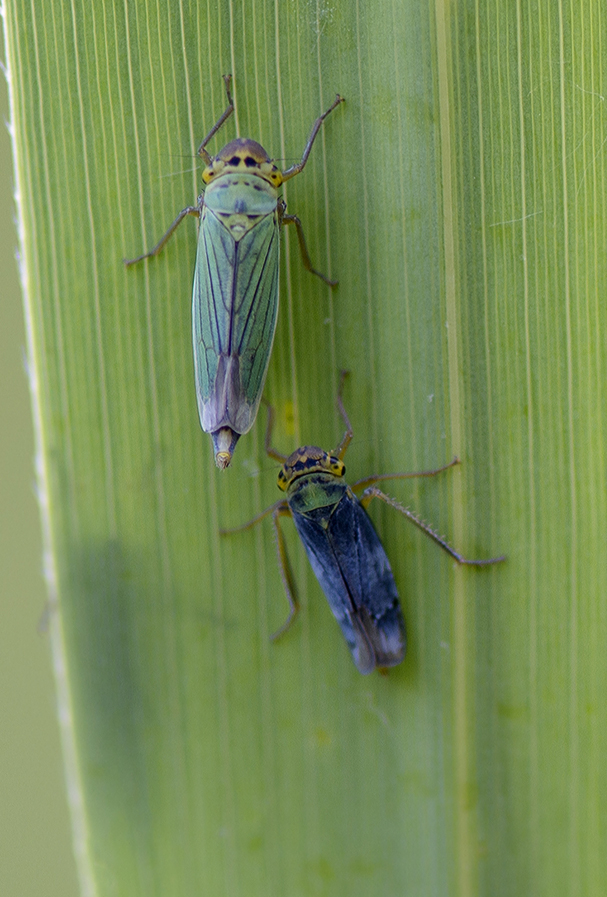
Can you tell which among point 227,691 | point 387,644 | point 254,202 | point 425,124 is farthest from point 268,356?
point 227,691

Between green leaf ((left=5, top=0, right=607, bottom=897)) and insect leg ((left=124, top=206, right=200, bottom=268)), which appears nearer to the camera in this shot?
green leaf ((left=5, top=0, right=607, bottom=897))

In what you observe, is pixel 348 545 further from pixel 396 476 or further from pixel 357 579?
pixel 396 476

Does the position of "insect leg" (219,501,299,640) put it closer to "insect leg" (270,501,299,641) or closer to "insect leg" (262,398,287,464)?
"insect leg" (270,501,299,641)

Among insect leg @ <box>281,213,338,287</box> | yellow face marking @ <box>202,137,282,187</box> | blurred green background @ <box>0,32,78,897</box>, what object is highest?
yellow face marking @ <box>202,137,282,187</box>

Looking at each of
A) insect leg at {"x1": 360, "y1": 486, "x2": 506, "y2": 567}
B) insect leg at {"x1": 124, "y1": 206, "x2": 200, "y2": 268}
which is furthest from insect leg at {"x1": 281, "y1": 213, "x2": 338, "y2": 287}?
insect leg at {"x1": 360, "y1": 486, "x2": 506, "y2": 567}

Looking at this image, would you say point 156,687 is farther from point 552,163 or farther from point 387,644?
point 552,163

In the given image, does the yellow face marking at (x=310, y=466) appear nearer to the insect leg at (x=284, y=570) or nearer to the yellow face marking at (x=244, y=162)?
the insect leg at (x=284, y=570)

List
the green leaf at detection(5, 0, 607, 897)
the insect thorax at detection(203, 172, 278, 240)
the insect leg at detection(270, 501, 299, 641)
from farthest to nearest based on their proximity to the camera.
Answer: the insect leg at detection(270, 501, 299, 641) < the insect thorax at detection(203, 172, 278, 240) < the green leaf at detection(5, 0, 607, 897)
